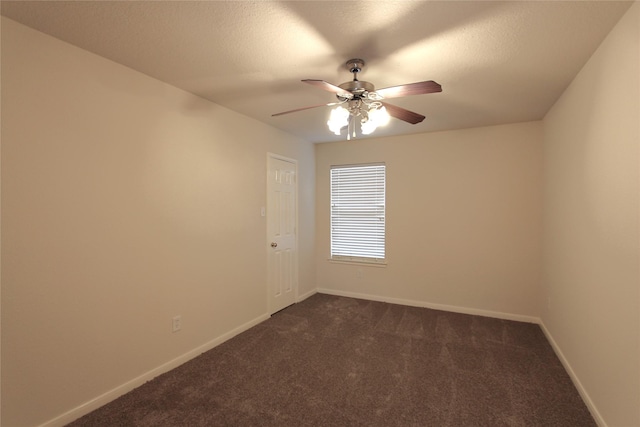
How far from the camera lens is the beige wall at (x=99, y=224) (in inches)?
70.9

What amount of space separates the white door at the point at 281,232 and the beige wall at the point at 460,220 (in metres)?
0.92

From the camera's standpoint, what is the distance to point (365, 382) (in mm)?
2471

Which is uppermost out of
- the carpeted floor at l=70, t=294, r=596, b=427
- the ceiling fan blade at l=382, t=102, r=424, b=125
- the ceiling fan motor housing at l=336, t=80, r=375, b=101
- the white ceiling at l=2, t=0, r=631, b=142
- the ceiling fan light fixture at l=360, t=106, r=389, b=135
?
the white ceiling at l=2, t=0, r=631, b=142

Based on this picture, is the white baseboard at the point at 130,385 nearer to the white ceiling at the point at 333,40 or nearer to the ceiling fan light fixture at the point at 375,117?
the white ceiling at the point at 333,40

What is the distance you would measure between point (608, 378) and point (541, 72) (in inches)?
85.8

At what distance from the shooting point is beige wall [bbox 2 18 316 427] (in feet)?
5.91

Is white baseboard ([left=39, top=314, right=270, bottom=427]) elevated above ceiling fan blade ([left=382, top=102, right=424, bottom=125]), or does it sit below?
below

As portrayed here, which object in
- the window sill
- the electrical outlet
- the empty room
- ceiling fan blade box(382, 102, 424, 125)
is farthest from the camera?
the window sill

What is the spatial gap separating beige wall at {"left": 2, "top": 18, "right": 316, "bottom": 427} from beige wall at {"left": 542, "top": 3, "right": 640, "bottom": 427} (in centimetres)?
311

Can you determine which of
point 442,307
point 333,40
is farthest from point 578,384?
point 333,40

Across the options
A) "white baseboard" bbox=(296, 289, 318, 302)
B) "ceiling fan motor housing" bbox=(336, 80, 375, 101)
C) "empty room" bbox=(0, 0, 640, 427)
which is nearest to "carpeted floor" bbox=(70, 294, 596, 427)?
"empty room" bbox=(0, 0, 640, 427)

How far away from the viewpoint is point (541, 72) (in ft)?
7.87

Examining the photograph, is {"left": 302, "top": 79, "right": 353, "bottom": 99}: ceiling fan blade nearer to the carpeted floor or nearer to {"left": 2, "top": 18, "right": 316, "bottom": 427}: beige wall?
{"left": 2, "top": 18, "right": 316, "bottom": 427}: beige wall

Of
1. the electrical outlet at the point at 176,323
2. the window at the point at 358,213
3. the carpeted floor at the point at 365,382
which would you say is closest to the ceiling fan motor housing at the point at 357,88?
the carpeted floor at the point at 365,382
